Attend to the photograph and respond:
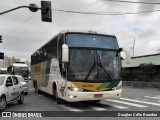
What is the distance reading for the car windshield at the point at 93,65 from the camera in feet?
46.0

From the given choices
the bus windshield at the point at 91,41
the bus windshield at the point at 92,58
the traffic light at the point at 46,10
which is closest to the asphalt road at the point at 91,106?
the bus windshield at the point at 92,58

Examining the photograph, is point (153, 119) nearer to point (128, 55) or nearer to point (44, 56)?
point (128, 55)

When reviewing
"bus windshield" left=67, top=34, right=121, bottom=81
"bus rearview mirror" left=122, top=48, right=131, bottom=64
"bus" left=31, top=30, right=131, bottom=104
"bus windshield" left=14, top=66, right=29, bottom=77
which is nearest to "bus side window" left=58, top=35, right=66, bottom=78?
"bus" left=31, top=30, right=131, bottom=104

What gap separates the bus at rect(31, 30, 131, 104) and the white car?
7.20 feet

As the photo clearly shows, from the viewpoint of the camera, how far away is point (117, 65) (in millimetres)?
14680

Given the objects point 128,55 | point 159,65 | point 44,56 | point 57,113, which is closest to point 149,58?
point 159,65

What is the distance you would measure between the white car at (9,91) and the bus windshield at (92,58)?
2957 millimetres

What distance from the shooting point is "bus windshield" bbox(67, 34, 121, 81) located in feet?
46.1

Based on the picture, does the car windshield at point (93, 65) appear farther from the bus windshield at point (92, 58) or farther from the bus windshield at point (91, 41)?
the bus windshield at point (91, 41)

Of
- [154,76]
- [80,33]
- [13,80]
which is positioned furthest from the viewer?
[154,76]

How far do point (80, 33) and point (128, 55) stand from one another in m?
2.55

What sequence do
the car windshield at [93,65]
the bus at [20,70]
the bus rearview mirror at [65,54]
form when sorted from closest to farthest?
the bus rearview mirror at [65,54]
the car windshield at [93,65]
the bus at [20,70]

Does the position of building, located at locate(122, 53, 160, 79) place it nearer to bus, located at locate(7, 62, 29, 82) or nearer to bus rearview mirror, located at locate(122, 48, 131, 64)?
bus, located at locate(7, 62, 29, 82)

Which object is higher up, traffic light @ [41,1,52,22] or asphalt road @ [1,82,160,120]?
traffic light @ [41,1,52,22]
